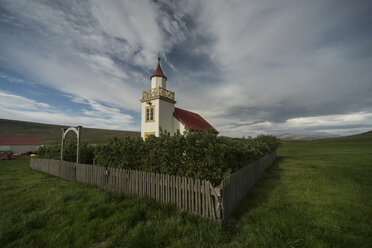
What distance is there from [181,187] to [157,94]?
45.7 feet

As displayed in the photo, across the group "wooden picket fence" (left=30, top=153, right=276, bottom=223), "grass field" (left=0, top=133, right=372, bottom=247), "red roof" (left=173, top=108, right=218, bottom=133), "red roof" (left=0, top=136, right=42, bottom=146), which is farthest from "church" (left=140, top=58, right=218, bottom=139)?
"red roof" (left=0, top=136, right=42, bottom=146)

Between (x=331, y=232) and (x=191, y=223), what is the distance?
3.37m

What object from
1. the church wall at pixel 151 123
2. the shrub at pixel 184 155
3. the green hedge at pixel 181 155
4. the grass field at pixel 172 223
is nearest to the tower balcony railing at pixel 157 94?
the church wall at pixel 151 123

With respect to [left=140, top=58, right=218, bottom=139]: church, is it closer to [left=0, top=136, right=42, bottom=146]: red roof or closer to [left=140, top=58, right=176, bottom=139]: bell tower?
[left=140, top=58, right=176, bottom=139]: bell tower

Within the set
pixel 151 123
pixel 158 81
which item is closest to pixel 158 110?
pixel 151 123

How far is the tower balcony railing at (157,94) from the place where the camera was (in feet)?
56.7

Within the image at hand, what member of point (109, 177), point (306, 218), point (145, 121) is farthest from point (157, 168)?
point (145, 121)

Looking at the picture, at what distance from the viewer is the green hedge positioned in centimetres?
530

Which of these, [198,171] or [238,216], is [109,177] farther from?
[238,216]

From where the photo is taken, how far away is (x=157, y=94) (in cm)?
1730

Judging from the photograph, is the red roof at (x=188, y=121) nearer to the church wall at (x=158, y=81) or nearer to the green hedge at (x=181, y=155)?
the church wall at (x=158, y=81)

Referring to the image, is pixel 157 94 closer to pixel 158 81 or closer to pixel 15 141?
pixel 158 81

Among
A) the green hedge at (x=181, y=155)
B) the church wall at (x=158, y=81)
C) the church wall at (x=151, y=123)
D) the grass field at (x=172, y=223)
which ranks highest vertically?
the church wall at (x=158, y=81)

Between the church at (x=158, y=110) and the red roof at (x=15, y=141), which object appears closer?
the church at (x=158, y=110)
